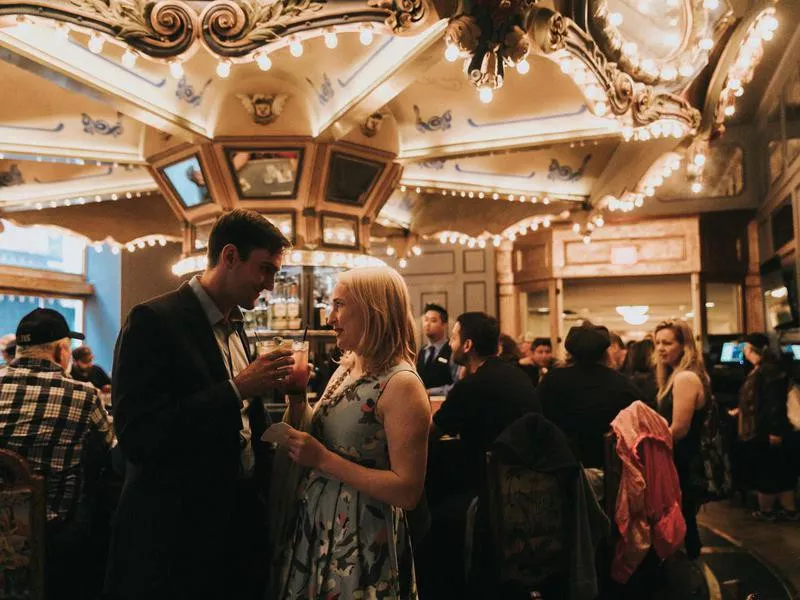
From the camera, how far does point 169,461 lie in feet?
6.23

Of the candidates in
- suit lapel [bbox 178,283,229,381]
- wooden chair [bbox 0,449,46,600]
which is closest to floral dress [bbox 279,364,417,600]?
suit lapel [bbox 178,283,229,381]

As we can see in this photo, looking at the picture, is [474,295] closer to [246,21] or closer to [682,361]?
[682,361]

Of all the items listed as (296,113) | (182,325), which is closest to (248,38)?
(296,113)

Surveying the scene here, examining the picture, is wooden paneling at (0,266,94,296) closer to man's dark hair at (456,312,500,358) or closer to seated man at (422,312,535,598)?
man's dark hair at (456,312,500,358)

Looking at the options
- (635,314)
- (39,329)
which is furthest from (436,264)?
(39,329)

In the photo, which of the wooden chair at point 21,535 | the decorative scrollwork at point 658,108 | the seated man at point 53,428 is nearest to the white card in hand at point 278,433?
the wooden chair at point 21,535

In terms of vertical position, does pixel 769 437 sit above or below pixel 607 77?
below

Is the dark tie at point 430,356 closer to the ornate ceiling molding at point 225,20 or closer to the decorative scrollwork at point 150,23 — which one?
the ornate ceiling molding at point 225,20

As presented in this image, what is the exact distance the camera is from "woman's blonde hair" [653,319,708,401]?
4559 millimetres

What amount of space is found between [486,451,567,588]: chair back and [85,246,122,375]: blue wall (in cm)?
861

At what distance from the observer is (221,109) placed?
4.95 metres

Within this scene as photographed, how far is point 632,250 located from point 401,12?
8.40m

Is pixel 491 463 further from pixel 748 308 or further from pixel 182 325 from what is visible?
pixel 748 308

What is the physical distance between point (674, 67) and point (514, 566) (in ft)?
10.7
